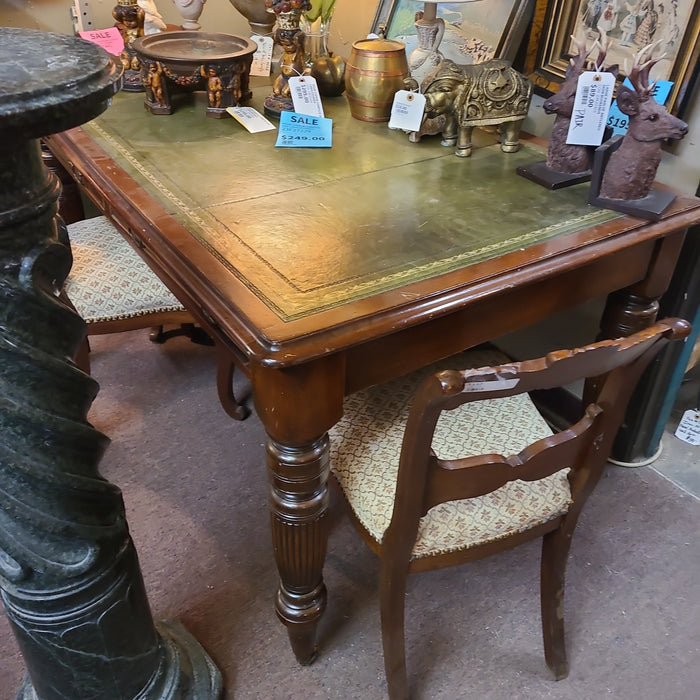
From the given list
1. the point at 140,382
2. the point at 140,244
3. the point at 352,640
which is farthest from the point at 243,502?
the point at 140,244

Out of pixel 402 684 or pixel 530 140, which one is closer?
pixel 402 684

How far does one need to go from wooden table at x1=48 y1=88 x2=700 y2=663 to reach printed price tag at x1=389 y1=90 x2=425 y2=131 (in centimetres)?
4

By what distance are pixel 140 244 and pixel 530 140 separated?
0.87 meters

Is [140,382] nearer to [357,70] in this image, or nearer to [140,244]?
[140,244]

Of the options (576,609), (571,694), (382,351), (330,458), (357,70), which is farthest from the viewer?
(357,70)

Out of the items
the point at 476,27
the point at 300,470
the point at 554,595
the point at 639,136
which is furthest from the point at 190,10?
the point at 554,595

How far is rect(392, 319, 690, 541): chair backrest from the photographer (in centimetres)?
72

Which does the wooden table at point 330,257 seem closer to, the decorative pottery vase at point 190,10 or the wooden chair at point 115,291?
the wooden chair at point 115,291

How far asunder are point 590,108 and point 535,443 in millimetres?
671

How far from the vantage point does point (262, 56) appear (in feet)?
5.99

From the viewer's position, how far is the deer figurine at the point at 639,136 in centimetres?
110

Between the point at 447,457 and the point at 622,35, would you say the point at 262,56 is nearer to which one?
the point at 622,35

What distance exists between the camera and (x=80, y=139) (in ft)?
4.55

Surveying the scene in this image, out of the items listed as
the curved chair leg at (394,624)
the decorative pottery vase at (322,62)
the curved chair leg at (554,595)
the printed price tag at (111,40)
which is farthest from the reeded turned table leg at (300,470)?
the printed price tag at (111,40)
